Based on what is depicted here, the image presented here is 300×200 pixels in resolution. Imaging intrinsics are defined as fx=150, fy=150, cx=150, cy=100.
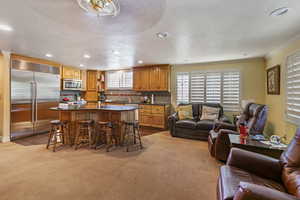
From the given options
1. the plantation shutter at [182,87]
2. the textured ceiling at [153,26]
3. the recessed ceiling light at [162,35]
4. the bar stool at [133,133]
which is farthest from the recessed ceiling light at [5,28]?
the plantation shutter at [182,87]

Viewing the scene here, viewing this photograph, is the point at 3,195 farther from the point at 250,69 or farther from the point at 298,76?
the point at 250,69

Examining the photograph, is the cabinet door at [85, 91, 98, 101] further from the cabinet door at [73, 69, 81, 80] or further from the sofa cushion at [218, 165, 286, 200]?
the sofa cushion at [218, 165, 286, 200]

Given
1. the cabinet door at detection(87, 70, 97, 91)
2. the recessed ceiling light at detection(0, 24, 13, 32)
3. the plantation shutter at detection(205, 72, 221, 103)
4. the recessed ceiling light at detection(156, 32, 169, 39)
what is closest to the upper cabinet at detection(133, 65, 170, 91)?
the plantation shutter at detection(205, 72, 221, 103)

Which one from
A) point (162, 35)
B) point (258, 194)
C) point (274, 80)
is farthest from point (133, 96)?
point (258, 194)

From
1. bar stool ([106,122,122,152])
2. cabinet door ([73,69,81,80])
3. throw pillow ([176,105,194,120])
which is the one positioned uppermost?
cabinet door ([73,69,81,80])

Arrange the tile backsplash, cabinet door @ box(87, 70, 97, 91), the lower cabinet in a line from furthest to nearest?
cabinet door @ box(87, 70, 97, 91), the tile backsplash, the lower cabinet

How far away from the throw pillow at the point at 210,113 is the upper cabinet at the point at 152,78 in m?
1.54

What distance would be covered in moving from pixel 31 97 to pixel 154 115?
392 centimetres

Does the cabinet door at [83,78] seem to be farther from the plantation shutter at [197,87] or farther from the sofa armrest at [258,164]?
the sofa armrest at [258,164]

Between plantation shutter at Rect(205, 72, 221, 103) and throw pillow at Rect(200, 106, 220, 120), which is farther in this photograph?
plantation shutter at Rect(205, 72, 221, 103)

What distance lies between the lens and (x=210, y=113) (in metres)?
4.70

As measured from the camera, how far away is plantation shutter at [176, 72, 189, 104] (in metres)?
5.59

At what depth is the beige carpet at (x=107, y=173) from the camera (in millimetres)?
1949

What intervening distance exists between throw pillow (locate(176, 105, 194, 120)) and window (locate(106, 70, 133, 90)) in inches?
111
